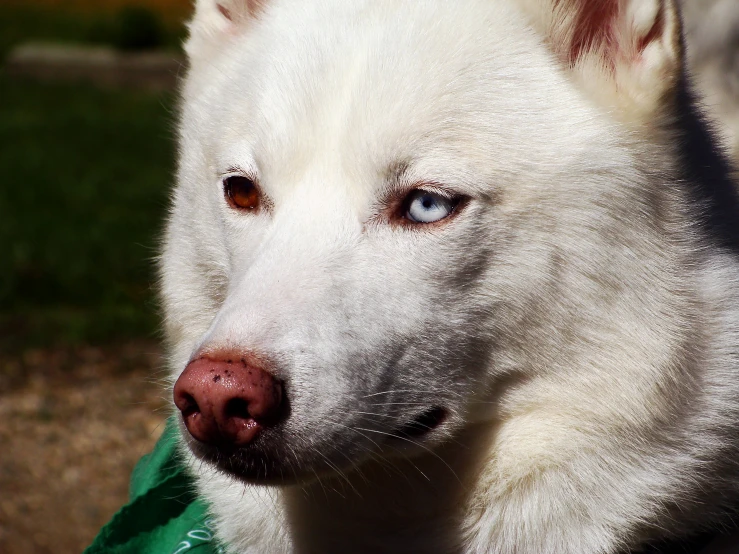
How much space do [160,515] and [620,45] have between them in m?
2.12

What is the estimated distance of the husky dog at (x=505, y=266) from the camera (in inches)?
92.4

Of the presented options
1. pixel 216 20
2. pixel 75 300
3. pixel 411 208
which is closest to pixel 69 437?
pixel 75 300

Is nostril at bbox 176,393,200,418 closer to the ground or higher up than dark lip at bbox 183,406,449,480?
higher up

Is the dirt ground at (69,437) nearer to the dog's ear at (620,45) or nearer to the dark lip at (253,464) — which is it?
the dark lip at (253,464)

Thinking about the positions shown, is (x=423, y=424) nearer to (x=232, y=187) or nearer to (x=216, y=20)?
(x=232, y=187)

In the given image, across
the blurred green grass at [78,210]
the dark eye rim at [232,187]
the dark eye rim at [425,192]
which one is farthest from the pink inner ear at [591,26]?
the blurred green grass at [78,210]

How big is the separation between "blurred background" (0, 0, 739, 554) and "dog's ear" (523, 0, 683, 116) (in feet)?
1.77

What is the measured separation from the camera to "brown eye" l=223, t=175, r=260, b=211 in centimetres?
258

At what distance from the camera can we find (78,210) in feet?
31.4

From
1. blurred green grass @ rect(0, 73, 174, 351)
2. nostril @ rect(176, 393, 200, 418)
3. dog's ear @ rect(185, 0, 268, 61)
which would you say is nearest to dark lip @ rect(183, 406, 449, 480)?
nostril @ rect(176, 393, 200, 418)

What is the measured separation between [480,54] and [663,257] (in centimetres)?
71

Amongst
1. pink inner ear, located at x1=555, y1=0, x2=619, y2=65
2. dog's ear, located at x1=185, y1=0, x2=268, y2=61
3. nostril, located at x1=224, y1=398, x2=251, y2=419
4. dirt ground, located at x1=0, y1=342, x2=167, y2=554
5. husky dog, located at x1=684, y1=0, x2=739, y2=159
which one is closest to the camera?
nostril, located at x1=224, y1=398, x2=251, y2=419

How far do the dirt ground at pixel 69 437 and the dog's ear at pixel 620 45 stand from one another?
9.91 feet

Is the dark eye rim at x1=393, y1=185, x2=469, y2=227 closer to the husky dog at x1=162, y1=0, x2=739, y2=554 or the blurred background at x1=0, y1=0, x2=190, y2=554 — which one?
the husky dog at x1=162, y1=0, x2=739, y2=554
